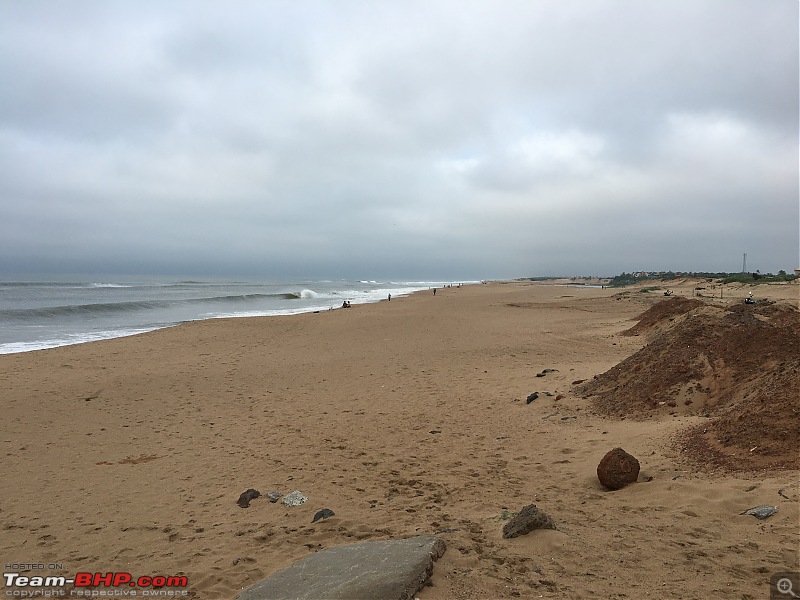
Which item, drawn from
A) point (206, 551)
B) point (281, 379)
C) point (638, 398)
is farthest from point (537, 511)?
point (281, 379)

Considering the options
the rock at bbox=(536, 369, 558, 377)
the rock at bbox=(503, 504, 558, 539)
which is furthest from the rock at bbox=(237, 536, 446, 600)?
the rock at bbox=(536, 369, 558, 377)

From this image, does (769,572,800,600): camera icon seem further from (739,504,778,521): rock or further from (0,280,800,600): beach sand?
(739,504,778,521): rock

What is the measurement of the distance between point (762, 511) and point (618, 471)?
1279 millimetres

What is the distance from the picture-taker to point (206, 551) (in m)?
4.38

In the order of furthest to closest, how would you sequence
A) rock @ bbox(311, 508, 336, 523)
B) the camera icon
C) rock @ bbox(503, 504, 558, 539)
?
rock @ bbox(311, 508, 336, 523), rock @ bbox(503, 504, 558, 539), the camera icon

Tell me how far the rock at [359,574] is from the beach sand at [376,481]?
0.16 metres

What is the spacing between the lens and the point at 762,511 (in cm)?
378

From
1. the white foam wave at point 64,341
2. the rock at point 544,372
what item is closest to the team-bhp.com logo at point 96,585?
the rock at point 544,372

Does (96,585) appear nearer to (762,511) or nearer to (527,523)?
(527,523)

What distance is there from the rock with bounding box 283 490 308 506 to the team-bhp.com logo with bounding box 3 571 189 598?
1.42 m

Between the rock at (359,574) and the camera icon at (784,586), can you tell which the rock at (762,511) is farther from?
Answer: the rock at (359,574)

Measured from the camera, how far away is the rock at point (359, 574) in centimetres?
310

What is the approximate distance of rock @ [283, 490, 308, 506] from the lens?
5.24 metres

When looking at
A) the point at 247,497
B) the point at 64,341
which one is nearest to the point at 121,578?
the point at 247,497
